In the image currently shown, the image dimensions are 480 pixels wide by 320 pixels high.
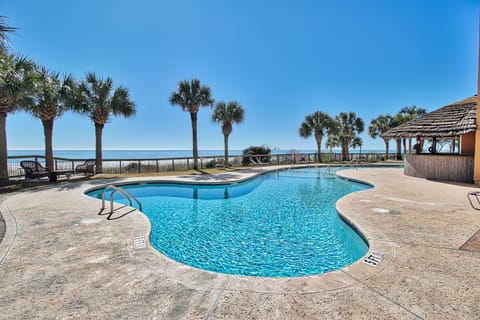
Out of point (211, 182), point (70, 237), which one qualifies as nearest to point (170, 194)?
point (211, 182)

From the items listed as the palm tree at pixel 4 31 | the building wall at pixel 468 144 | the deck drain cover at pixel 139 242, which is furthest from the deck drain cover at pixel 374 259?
the building wall at pixel 468 144

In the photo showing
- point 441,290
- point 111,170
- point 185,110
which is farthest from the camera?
Result: point 185,110

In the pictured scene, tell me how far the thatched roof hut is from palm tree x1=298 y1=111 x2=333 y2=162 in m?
10.2

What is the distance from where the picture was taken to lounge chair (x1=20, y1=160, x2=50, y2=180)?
30.8 ft

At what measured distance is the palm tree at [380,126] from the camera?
26836mm

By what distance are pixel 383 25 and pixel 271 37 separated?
6.81 metres

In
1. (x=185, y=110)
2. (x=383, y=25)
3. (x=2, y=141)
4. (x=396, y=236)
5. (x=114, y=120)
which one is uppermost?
(x=383, y=25)

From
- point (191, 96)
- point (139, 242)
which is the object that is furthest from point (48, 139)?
point (139, 242)

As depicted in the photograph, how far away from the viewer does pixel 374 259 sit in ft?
9.55

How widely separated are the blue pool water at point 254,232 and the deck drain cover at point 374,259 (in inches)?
22.1

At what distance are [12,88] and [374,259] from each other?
42.0 ft

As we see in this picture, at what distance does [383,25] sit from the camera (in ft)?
42.8

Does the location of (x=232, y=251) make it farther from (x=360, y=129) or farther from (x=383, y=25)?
(x=360, y=129)

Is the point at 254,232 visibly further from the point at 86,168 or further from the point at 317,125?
the point at 317,125
